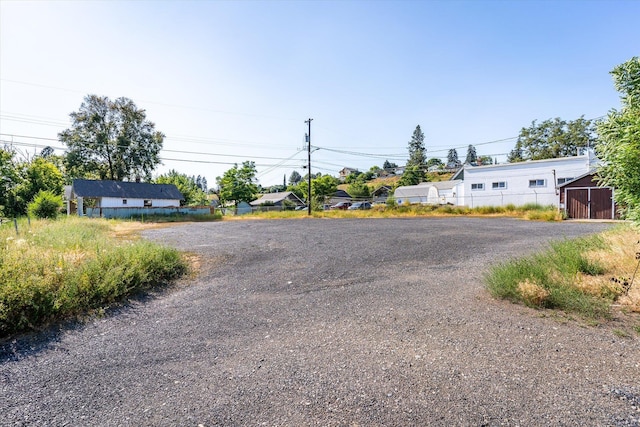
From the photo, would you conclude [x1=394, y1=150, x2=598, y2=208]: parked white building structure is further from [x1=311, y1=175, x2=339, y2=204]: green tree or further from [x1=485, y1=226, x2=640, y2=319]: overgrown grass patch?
[x1=311, y1=175, x2=339, y2=204]: green tree

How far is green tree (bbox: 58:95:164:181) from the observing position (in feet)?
122

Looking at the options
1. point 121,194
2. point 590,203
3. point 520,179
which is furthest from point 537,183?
point 121,194

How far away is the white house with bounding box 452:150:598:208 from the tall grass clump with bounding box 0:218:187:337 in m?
27.0

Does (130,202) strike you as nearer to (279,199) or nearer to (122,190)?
(122,190)

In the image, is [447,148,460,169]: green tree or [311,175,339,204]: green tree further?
[447,148,460,169]: green tree

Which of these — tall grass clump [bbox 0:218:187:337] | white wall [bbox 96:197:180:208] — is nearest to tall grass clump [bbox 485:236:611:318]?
tall grass clump [bbox 0:218:187:337]

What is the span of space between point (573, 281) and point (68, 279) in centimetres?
731

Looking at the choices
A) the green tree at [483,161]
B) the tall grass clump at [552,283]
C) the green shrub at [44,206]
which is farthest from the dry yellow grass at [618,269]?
the green tree at [483,161]

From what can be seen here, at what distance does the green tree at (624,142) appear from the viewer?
3629 millimetres

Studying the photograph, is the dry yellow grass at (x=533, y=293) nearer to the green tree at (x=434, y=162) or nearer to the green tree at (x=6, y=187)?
the green tree at (x=6, y=187)

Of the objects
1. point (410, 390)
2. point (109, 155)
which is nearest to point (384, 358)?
point (410, 390)

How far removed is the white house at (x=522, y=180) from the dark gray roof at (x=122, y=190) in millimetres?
34458

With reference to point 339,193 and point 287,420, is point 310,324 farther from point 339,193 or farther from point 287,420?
point 339,193

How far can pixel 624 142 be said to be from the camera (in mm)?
3695
